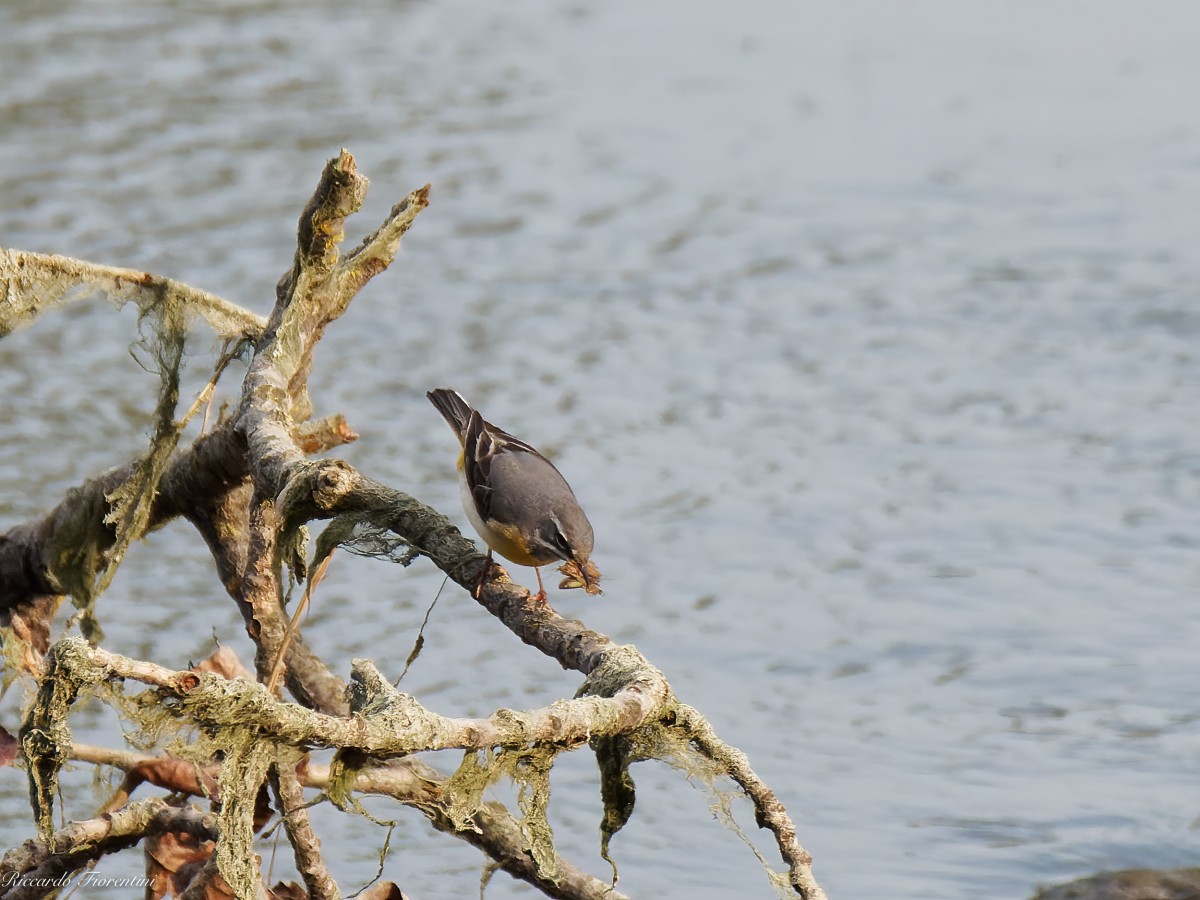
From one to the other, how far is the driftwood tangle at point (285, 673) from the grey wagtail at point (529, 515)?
50 cm

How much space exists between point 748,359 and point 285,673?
5596 millimetres

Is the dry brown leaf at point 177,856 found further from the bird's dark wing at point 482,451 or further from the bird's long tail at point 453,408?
the bird's long tail at point 453,408

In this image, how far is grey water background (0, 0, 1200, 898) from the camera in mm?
6898

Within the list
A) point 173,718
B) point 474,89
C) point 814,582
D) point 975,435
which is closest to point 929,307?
point 975,435

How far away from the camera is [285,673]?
5258 mm

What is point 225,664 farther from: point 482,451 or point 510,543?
point 482,451

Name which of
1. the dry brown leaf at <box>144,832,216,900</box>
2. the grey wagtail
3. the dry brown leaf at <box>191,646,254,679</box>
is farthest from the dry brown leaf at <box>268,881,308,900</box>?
the grey wagtail

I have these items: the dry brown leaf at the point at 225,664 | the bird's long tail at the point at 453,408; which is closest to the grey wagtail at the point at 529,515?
the bird's long tail at the point at 453,408

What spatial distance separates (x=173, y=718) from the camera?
9.62 ft

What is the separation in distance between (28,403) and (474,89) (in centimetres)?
537

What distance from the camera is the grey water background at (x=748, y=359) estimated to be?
22.6 feet

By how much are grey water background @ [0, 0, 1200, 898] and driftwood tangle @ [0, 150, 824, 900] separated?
0.75 m

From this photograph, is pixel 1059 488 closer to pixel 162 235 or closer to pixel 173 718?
pixel 162 235

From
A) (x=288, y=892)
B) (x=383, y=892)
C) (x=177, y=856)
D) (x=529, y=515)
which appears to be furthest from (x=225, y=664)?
(x=529, y=515)
